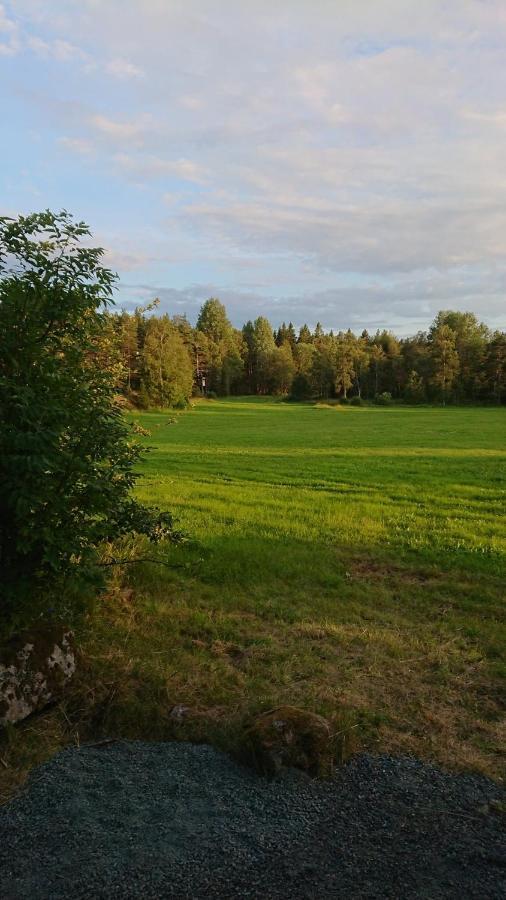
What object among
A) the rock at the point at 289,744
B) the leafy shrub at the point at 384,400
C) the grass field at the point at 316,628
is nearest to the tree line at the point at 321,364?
the leafy shrub at the point at 384,400

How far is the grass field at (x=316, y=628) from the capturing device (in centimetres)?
518

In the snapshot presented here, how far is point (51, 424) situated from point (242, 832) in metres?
3.58

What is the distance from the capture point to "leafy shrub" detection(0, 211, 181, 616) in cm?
493

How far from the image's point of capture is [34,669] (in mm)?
5141

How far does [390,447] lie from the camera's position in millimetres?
29781

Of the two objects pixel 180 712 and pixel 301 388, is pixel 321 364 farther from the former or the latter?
pixel 180 712

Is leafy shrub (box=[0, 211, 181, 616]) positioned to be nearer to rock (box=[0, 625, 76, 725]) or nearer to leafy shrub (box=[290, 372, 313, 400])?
rock (box=[0, 625, 76, 725])

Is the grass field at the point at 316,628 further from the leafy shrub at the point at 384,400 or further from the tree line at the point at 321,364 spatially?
the leafy shrub at the point at 384,400

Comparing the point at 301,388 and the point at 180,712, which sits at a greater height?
the point at 301,388

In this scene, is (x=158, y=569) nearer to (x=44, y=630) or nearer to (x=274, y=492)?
(x=44, y=630)

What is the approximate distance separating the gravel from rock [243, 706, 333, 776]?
119mm

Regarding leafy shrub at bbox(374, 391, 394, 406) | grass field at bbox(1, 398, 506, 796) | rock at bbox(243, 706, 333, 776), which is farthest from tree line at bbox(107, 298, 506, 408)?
rock at bbox(243, 706, 333, 776)

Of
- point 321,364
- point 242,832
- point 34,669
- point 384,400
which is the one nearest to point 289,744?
point 242,832

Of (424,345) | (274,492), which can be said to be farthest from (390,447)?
(424,345)
